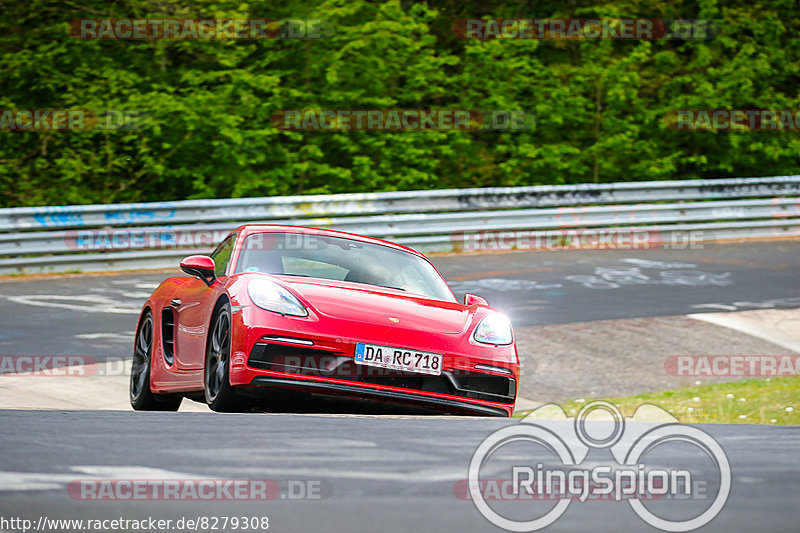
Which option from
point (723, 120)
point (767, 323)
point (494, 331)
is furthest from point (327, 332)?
point (723, 120)

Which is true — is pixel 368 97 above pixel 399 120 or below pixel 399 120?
above

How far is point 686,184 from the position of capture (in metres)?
19.3

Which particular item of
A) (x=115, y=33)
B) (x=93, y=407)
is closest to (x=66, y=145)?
(x=115, y=33)

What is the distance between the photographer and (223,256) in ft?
25.5

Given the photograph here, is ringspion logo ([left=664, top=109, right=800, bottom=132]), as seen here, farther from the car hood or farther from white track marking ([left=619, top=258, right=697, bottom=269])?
the car hood

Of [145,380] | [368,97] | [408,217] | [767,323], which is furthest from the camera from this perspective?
[368,97]

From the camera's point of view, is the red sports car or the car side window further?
the car side window

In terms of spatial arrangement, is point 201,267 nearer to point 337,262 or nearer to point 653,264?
point 337,262

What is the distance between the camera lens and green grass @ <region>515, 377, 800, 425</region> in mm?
8555

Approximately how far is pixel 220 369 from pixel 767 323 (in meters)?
7.50

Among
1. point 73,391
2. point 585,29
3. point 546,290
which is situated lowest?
point 546,290

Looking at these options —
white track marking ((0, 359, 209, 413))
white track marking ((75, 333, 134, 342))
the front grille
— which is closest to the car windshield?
the front grille

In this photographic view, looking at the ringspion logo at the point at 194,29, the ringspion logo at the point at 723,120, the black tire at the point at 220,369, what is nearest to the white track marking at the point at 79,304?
the black tire at the point at 220,369

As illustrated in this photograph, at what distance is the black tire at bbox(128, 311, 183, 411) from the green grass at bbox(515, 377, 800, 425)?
274 centimetres
